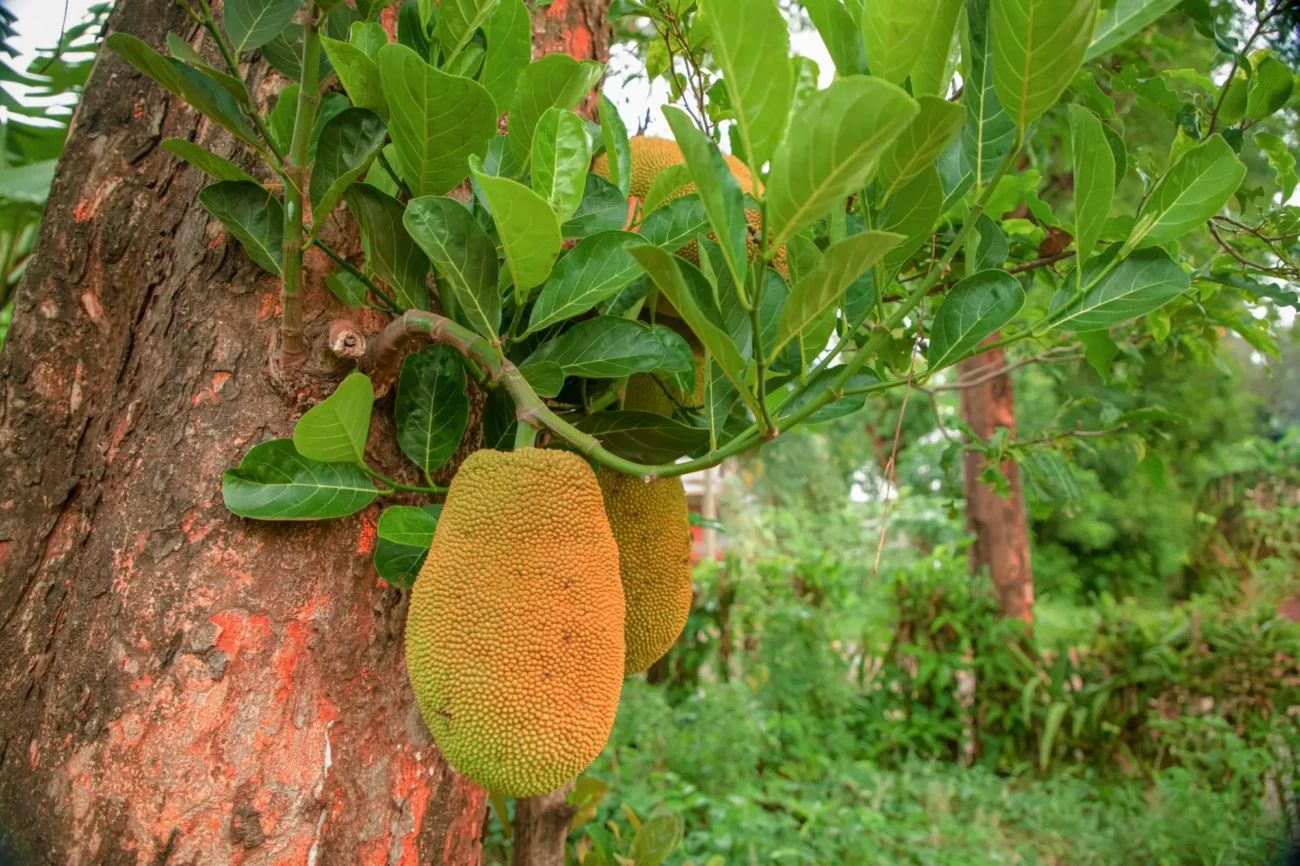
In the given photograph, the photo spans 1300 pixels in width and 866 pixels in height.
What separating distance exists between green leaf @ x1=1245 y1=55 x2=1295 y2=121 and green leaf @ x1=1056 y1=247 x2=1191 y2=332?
0.29 m

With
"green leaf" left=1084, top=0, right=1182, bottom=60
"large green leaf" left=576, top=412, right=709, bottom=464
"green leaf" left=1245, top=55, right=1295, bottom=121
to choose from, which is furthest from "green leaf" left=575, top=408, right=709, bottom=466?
"green leaf" left=1245, top=55, right=1295, bottom=121

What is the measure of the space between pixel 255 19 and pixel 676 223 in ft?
0.94

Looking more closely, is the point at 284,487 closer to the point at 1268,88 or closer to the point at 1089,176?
the point at 1089,176

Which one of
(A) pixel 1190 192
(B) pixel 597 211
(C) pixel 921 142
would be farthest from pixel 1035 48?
(B) pixel 597 211

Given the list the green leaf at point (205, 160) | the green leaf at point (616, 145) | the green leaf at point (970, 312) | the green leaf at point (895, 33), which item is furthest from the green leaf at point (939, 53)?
the green leaf at point (205, 160)

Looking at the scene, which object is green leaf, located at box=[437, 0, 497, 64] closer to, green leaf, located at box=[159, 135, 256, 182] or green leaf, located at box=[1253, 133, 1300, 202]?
green leaf, located at box=[159, 135, 256, 182]

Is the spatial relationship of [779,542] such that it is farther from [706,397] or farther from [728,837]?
[706,397]

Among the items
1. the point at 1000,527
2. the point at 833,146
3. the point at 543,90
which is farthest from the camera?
the point at 1000,527

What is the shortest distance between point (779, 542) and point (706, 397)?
5.90 meters

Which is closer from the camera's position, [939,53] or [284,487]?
[939,53]

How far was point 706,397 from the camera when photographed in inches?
22.5

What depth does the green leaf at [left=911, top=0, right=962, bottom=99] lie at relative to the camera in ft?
1.36

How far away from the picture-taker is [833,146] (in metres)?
0.34

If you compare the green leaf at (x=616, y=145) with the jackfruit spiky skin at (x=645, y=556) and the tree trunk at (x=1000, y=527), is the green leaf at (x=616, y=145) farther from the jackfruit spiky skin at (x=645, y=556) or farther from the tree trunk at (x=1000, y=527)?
the tree trunk at (x=1000, y=527)
